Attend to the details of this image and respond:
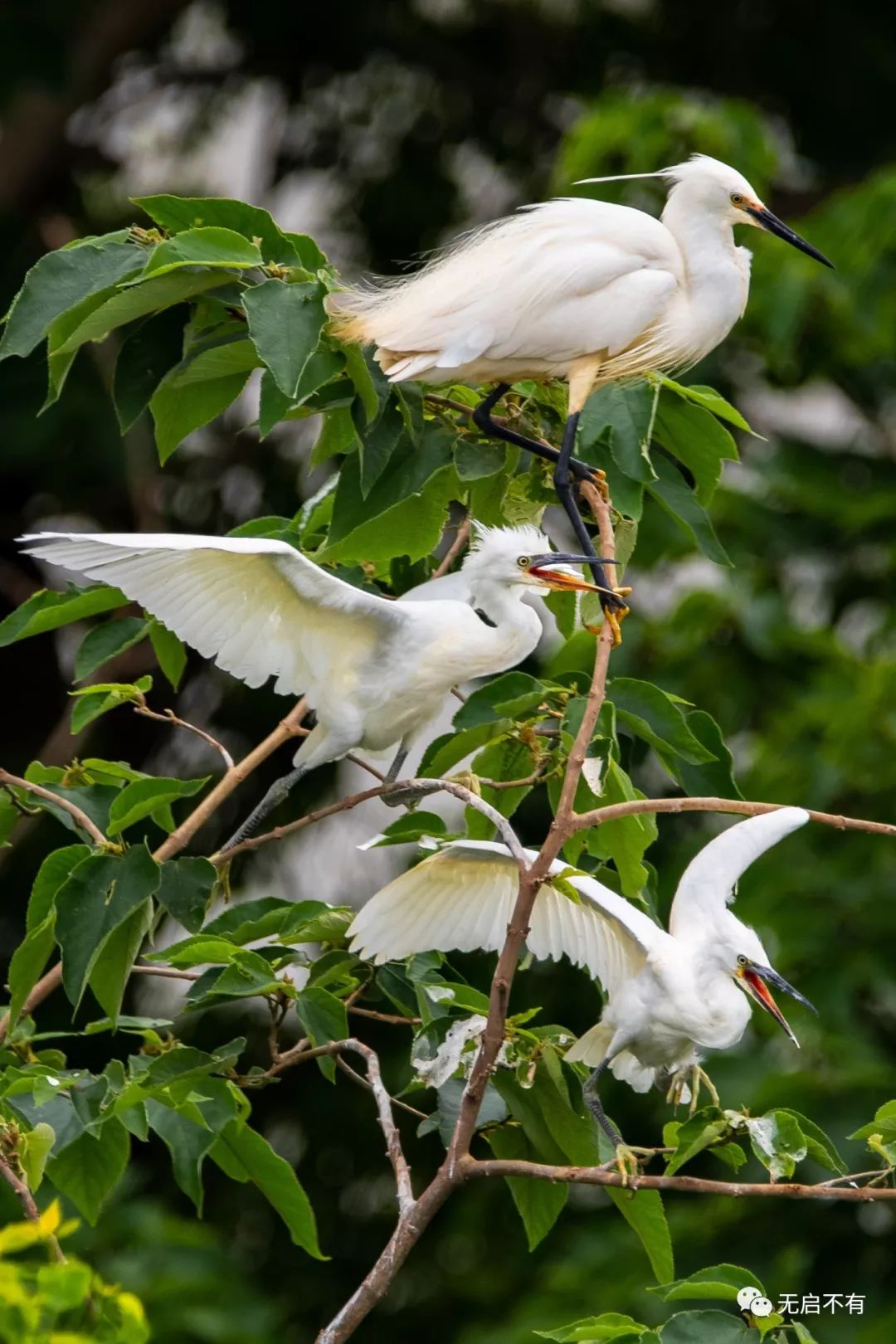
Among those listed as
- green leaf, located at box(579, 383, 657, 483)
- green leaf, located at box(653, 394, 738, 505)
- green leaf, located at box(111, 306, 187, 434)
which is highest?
green leaf, located at box(111, 306, 187, 434)

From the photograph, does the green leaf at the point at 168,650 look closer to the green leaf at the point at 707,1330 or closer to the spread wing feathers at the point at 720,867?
the spread wing feathers at the point at 720,867

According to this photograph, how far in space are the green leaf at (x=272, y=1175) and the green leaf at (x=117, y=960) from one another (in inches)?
8.7

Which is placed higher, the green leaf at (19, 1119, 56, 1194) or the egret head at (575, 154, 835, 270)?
the egret head at (575, 154, 835, 270)

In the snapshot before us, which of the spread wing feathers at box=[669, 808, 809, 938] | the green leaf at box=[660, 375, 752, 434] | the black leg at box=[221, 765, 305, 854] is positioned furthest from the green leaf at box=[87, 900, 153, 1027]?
the green leaf at box=[660, 375, 752, 434]

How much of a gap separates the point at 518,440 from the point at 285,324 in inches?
18.7

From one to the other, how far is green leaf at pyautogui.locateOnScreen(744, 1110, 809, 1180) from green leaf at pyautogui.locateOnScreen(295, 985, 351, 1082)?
1.69 ft

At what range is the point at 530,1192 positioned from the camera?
238 centimetres

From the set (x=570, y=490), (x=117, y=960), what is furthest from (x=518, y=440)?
(x=117, y=960)

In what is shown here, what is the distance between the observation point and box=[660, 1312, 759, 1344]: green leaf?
6.10ft

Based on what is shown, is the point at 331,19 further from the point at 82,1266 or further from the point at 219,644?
the point at 82,1266

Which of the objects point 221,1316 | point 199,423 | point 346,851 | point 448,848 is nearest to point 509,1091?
point 448,848

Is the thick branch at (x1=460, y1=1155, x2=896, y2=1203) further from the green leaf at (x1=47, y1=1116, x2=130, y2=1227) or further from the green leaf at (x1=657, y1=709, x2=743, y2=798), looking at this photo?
the green leaf at (x1=657, y1=709, x2=743, y2=798)

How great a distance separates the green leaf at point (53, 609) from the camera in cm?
258

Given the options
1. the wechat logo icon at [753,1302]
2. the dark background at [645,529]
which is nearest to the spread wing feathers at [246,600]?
the wechat logo icon at [753,1302]
